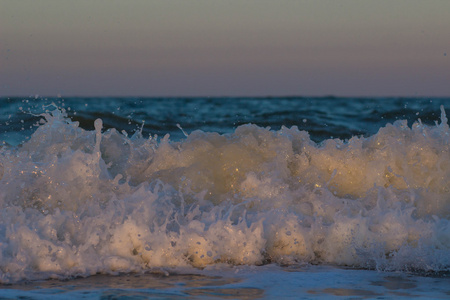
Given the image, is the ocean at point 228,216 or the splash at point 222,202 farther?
the splash at point 222,202

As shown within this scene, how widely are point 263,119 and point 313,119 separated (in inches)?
42.8

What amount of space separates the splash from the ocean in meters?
0.01

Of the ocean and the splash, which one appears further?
the splash

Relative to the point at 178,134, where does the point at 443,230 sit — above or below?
below

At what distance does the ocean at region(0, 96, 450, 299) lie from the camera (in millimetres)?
3943

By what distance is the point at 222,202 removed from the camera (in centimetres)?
514

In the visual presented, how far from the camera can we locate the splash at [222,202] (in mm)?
4332

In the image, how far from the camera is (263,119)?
13.0 m

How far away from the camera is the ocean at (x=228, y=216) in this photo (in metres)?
3.94

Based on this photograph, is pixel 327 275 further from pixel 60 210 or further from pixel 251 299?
pixel 60 210

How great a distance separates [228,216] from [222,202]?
56 cm

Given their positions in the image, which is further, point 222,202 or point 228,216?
point 222,202

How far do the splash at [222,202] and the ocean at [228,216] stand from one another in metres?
0.01

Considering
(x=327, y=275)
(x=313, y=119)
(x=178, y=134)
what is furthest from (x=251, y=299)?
(x=313, y=119)
